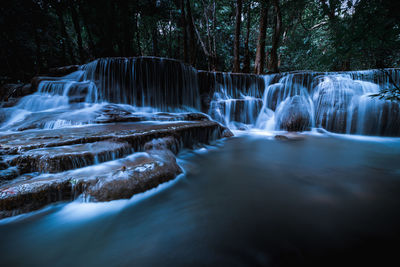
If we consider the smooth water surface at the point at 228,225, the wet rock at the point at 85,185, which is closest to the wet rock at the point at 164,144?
the wet rock at the point at 85,185

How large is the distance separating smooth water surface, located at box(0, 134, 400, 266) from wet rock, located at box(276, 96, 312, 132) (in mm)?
4048

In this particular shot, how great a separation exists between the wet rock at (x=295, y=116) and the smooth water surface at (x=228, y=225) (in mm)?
4048

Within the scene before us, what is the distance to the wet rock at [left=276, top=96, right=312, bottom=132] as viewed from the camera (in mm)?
6719

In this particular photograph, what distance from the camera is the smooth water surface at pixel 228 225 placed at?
127 centimetres

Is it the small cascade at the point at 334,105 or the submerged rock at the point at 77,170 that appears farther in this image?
the small cascade at the point at 334,105

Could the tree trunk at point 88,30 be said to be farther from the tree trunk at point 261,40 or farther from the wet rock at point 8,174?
the wet rock at point 8,174

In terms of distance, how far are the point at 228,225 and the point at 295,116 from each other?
256 inches

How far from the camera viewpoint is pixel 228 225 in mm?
1620

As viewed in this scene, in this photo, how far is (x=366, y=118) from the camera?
581 cm

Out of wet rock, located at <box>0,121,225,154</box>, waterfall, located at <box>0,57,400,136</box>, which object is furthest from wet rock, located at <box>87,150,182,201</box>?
waterfall, located at <box>0,57,400,136</box>

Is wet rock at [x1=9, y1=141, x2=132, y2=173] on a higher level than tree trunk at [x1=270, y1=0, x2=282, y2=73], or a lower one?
lower

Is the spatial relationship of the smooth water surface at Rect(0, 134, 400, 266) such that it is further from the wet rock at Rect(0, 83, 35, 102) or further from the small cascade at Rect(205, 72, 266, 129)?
the wet rock at Rect(0, 83, 35, 102)

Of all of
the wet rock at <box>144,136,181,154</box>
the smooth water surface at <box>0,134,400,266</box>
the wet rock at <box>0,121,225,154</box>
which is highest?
the wet rock at <box>0,121,225,154</box>

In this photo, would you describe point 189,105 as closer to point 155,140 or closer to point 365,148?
point 155,140
